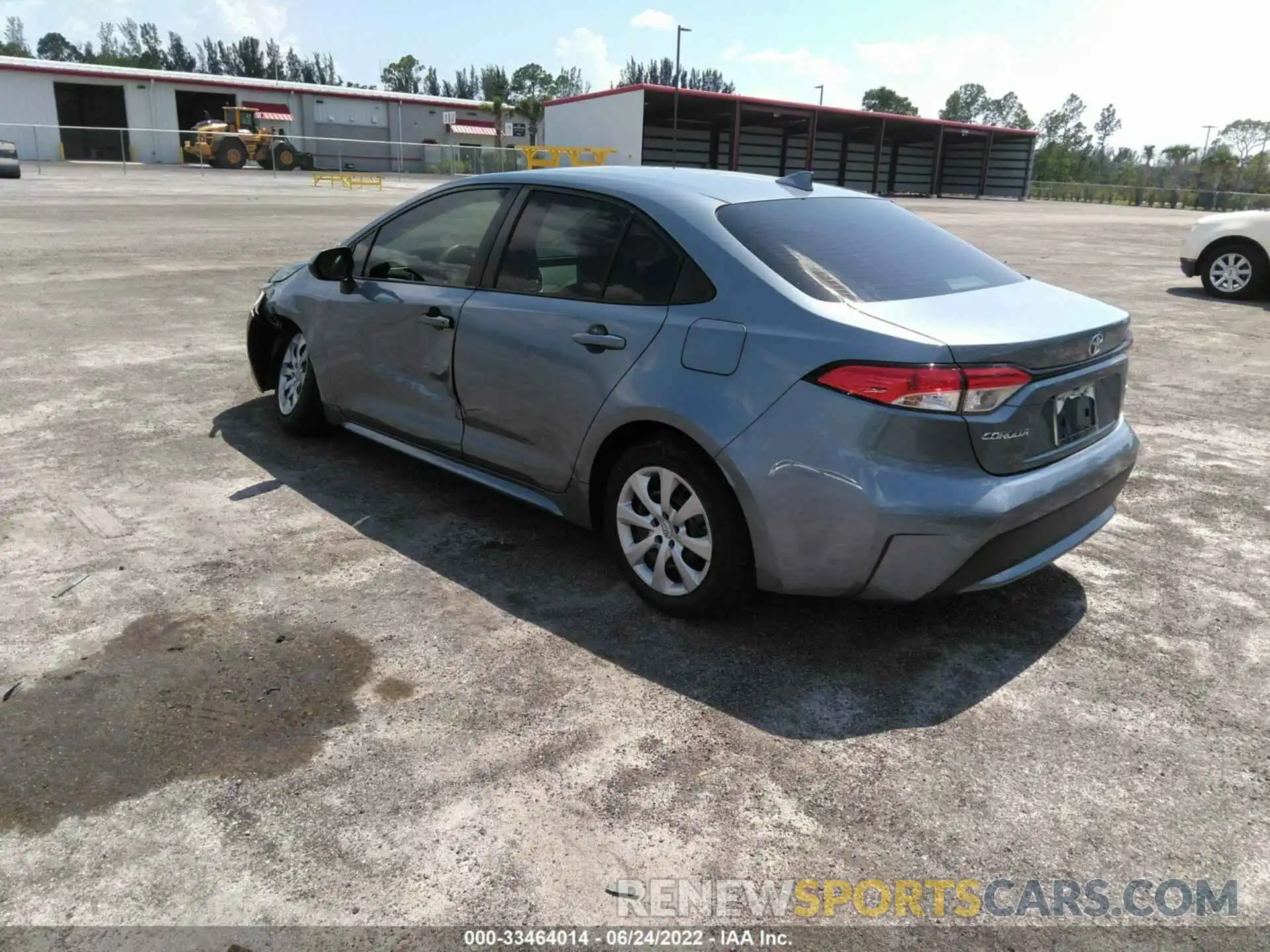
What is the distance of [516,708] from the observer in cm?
303

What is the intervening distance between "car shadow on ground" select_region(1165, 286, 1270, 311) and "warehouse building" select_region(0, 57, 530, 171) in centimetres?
4007

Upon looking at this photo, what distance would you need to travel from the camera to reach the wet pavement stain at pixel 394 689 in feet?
10.1

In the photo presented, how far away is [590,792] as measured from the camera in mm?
2637

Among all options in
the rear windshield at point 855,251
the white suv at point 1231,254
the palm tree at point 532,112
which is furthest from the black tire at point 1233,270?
the palm tree at point 532,112

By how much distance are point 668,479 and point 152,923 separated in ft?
6.66

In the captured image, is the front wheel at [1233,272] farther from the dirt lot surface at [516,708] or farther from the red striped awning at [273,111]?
the red striped awning at [273,111]

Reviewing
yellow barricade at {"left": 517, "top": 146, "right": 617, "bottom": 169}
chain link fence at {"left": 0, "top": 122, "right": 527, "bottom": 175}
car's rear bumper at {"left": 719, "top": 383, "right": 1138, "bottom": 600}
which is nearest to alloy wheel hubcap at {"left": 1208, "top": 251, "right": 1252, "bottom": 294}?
car's rear bumper at {"left": 719, "top": 383, "right": 1138, "bottom": 600}

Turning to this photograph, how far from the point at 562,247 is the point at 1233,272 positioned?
38.9 ft

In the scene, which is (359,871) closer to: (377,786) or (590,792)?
(377,786)

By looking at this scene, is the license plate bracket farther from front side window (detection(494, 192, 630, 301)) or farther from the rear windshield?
front side window (detection(494, 192, 630, 301))

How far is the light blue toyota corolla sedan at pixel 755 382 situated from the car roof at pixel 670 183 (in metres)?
0.02

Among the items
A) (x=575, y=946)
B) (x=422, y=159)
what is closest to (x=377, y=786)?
(x=575, y=946)

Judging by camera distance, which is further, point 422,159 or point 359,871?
point 422,159

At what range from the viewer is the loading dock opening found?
2004 inches
